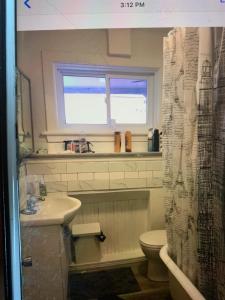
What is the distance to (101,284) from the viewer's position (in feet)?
4.83

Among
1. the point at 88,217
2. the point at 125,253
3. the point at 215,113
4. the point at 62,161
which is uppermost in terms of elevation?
the point at 215,113

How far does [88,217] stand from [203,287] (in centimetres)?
79

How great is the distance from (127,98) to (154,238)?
1.02 metres

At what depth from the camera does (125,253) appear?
158 cm

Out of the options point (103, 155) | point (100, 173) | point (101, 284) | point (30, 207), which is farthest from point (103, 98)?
point (101, 284)

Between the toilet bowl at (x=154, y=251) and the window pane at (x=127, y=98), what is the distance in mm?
862

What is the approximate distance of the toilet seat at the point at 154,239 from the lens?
1.47 m

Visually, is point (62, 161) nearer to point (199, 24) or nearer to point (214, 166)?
point (214, 166)

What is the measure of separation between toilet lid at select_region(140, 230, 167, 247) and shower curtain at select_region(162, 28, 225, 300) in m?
0.25

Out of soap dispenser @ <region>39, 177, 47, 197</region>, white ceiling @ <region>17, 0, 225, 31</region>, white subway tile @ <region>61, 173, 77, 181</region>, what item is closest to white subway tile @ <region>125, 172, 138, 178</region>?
white subway tile @ <region>61, 173, 77, 181</region>

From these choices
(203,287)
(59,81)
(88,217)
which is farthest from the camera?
(88,217)

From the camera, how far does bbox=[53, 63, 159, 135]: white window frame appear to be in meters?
1.19

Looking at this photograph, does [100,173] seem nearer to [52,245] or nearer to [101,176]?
[101,176]

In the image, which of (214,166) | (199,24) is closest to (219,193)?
(214,166)
